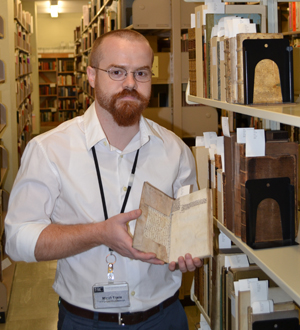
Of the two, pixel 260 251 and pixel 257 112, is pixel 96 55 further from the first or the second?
pixel 260 251

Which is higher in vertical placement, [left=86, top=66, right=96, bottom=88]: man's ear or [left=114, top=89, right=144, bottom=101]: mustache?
[left=86, top=66, right=96, bottom=88]: man's ear

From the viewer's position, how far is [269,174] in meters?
1.48

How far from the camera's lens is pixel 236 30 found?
1.53m

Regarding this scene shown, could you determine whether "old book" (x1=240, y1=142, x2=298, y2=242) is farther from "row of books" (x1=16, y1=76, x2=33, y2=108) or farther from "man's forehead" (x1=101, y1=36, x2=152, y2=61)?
"row of books" (x1=16, y1=76, x2=33, y2=108)

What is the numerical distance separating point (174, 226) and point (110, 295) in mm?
354

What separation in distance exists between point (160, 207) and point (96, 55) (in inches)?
27.0

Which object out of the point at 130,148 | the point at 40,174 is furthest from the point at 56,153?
the point at 130,148

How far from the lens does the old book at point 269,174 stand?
1.46 meters

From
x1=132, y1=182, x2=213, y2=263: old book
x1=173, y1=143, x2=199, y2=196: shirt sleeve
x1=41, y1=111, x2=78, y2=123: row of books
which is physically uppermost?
x1=41, y1=111, x2=78, y2=123: row of books

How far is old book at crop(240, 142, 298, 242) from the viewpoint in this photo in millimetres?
1465

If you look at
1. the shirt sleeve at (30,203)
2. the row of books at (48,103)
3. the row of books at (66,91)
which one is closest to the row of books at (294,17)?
the shirt sleeve at (30,203)

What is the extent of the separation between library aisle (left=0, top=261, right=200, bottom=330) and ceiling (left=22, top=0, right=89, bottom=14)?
9.56m

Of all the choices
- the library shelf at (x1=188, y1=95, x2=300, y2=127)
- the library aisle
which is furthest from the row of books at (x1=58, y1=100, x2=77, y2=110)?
the library shelf at (x1=188, y1=95, x2=300, y2=127)

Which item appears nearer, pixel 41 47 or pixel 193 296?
pixel 193 296
